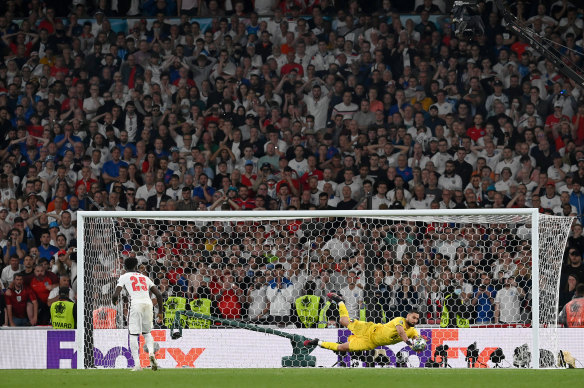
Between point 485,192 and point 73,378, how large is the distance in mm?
8040

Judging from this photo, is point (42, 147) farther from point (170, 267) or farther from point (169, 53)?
point (170, 267)

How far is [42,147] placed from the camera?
17.2m

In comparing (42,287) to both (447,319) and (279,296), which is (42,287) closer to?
(279,296)

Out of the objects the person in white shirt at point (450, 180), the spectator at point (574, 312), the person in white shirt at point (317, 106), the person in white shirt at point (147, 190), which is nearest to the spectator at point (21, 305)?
the person in white shirt at point (147, 190)

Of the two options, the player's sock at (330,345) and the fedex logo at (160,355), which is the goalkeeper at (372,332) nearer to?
the player's sock at (330,345)

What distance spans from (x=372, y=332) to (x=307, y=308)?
1.50 m

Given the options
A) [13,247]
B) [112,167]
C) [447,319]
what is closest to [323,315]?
[447,319]

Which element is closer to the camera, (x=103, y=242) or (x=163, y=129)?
(x=103, y=242)

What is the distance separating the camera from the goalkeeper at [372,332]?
464 inches

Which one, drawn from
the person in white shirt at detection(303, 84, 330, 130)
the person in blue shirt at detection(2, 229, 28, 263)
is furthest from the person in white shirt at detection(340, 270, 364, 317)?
the person in blue shirt at detection(2, 229, 28, 263)

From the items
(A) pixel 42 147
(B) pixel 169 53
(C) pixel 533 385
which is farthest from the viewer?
(B) pixel 169 53

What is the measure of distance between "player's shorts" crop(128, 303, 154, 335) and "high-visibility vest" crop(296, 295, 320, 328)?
8.18ft

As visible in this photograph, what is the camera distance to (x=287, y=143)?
667 inches

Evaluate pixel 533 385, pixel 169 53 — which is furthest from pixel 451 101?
pixel 533 385
